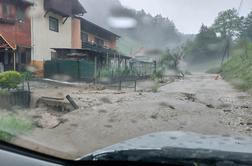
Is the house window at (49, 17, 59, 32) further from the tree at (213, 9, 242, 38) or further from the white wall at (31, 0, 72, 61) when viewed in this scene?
the tree at (213, 9, 242, 38)

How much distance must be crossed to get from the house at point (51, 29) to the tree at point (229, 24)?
2.04 m

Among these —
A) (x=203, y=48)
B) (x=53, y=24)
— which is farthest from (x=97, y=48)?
(x=203, y=48)

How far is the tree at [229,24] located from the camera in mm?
2252

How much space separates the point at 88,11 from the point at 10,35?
1522 mm

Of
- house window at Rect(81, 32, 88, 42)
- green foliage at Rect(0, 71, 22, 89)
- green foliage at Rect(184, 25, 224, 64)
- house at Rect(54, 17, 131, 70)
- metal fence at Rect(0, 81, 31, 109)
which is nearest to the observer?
green foliage at Rect(184, 25, 224, 64)

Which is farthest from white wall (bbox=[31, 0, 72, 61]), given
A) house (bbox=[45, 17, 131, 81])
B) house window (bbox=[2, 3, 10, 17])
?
house window (bbox=[2, 3, 10, 17])

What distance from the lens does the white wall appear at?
166 inches

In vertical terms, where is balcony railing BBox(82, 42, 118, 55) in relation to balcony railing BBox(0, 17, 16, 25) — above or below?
below

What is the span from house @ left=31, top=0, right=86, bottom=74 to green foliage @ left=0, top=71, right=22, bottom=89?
1.90 feet

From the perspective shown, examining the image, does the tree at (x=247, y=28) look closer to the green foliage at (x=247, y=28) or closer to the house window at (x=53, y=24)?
the green foliage at (x=247, y=28)

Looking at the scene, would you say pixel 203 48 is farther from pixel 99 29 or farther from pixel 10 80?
pixel 10 80

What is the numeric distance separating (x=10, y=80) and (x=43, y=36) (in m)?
1.62

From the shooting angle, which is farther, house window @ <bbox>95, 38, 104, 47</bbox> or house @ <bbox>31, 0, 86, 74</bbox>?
house window @ <bbox>95, 38, 104, 47</bbox>

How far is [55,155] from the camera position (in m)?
1.08
